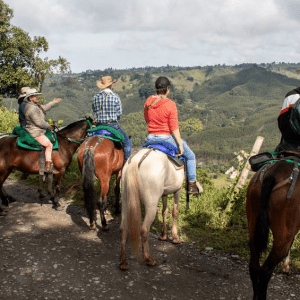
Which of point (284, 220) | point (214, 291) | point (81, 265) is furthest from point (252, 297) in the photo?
point (81, 265)

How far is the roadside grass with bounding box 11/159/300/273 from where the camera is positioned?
6141 millimetres

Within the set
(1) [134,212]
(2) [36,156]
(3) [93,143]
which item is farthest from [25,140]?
(1) [134,212]

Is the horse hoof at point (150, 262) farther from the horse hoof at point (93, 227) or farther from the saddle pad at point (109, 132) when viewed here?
the saddle pad at point (109, 132)

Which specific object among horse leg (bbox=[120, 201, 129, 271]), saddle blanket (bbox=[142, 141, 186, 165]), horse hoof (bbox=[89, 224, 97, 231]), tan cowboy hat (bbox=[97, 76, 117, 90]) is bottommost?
horse hoof (bbox=[89, 224, 97, 231])

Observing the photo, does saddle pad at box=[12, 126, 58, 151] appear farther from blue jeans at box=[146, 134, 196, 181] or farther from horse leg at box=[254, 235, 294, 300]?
horse leg at box=[254, 235, 294, 300]

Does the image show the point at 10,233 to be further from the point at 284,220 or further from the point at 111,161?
the point at 284,220

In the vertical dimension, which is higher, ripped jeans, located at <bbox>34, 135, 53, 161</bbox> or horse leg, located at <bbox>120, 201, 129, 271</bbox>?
ripped jeans, located at <bbox>34, 135, 53, 161</bbox>

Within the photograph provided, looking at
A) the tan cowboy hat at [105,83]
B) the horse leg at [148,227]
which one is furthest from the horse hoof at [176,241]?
the tan cowboy hat at [105,83]

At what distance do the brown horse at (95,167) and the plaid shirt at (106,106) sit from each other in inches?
23.9

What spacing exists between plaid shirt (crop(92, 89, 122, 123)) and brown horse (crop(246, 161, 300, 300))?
162 inches

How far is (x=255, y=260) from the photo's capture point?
415cm

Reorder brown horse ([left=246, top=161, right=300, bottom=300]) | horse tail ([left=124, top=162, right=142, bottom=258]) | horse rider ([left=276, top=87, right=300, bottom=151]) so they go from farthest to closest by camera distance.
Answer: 1. horse tail ([left=124, top=162, right=142, bottom=258])
2. horse rider ([left=276, top=87, right=300, bottom=151])
3. brown horse ([left=246, top=161, right=300, bottom=300])

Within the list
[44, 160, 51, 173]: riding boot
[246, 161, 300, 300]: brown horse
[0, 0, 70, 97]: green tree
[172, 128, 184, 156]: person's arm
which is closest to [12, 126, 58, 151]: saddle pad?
[44, 160, 51, 173]: riding boot

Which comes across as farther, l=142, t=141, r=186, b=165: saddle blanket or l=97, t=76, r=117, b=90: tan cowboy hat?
l=97, t=76, r=117, b=90: tan cowboy hat
